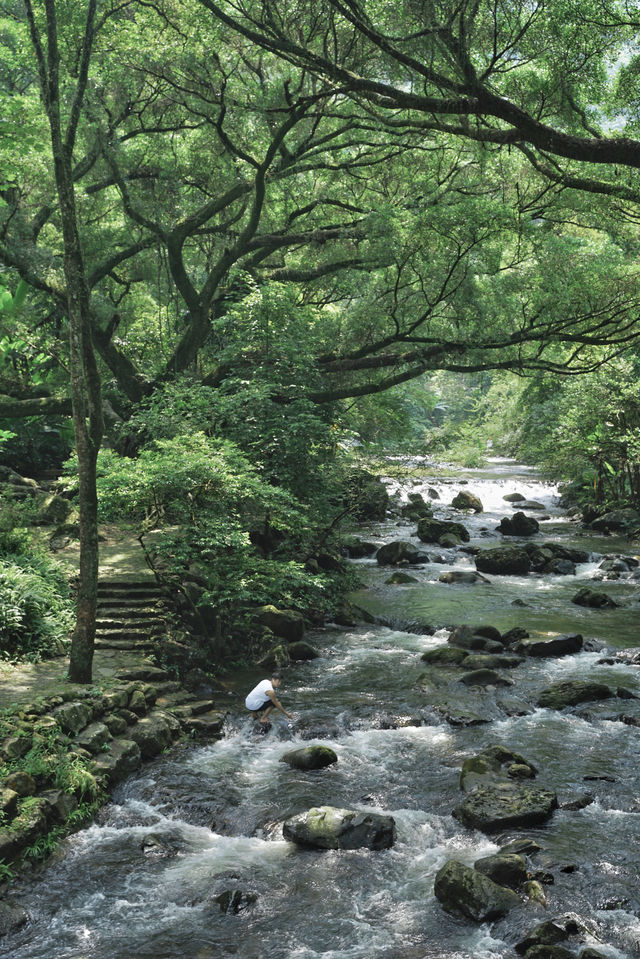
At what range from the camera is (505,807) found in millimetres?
6754

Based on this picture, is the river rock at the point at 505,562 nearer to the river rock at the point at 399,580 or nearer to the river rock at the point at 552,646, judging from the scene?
the river rock at the point at 399,580

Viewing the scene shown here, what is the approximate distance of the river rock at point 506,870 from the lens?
5.72 metres

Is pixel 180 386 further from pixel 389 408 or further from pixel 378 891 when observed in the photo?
pixel 378 891

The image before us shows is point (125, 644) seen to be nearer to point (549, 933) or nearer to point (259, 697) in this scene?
point (259, 697)

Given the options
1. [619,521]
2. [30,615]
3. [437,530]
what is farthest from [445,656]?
[619,521]

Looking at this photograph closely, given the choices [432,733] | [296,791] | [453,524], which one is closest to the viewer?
[296,791]

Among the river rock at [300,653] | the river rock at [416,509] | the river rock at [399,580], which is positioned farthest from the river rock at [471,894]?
the river rock at [416,509]

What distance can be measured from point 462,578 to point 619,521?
826 cm

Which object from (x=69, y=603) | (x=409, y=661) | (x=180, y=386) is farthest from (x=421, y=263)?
(x=69, y=603)

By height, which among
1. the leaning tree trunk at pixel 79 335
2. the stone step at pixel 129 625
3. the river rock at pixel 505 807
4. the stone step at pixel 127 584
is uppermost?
the leaning tree trunk at pixel 79 335

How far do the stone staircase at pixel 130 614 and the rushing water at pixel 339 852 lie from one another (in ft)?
Answer: 6.79

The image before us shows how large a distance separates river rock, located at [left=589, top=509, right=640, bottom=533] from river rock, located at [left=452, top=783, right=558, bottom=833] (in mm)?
17292

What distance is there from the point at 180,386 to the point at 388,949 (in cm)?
1176

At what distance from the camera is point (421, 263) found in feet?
50.7
